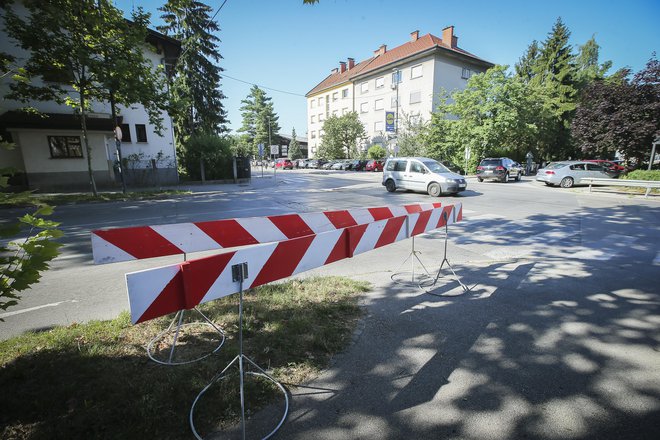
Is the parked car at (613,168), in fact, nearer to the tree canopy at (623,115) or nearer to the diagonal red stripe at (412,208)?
the tree canopy at (623,115)

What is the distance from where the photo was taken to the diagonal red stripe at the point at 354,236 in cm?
312

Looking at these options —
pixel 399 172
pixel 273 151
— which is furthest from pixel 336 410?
pixel 273 151

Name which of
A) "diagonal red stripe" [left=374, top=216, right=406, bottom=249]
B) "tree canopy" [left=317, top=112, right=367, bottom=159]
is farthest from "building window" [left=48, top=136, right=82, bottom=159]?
"tree canopy" [left=317, top=112, right=367, bottom=159]

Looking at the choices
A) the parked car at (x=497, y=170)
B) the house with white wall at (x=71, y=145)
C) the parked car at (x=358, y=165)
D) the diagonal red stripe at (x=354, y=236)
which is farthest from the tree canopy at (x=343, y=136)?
the diagonal red stripe at (x=354, y=236)

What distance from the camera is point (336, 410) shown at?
7.44ft

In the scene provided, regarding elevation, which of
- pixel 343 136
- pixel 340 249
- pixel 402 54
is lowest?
pixel 340 249

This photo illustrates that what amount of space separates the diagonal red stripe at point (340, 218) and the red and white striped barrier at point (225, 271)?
3.67ft

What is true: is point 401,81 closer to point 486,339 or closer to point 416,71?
point 416,71

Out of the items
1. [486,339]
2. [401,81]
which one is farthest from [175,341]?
[401,81]

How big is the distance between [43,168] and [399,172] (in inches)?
833

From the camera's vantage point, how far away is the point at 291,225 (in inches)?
157

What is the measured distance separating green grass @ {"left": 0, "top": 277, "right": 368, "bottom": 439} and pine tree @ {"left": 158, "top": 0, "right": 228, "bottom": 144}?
27294 millimetres

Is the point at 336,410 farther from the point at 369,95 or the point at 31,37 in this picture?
the point at 369,95

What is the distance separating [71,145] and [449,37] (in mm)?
43689
